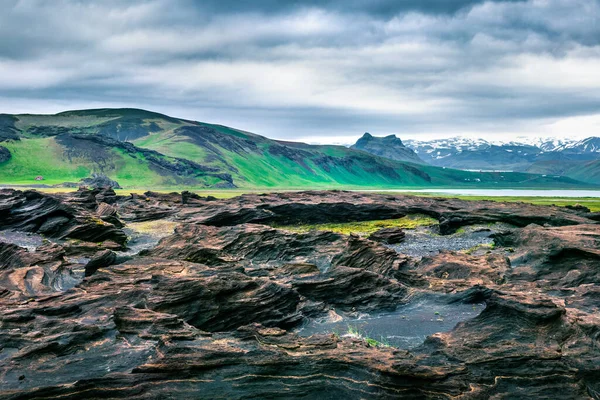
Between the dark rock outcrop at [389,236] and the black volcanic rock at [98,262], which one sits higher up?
the black volcanic rock at [98,262]

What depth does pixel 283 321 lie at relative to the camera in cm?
3097

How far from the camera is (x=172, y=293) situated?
29.0 meters

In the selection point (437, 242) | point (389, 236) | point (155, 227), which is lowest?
point (155, 227)

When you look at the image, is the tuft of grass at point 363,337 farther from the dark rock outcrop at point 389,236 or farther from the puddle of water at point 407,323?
the dark rock outcrop at point 389,236

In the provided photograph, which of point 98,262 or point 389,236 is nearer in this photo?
point 98,262

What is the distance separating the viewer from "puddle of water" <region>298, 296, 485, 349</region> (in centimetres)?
3086

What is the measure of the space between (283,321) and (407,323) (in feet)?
28.6

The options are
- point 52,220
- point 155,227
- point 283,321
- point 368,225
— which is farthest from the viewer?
point 368,225

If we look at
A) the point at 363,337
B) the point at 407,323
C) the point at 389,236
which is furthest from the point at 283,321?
the point at 389,236

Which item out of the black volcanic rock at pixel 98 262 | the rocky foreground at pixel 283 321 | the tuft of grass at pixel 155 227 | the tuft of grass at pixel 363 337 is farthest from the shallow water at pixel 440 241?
the tuft of grass at pixel 155 227

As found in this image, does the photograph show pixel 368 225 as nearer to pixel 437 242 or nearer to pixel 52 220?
pixel 437 242

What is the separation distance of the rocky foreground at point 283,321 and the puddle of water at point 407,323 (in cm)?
90

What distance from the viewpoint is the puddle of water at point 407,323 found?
101 feet

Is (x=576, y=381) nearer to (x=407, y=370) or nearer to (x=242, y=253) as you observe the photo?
(x=407, y=370)
